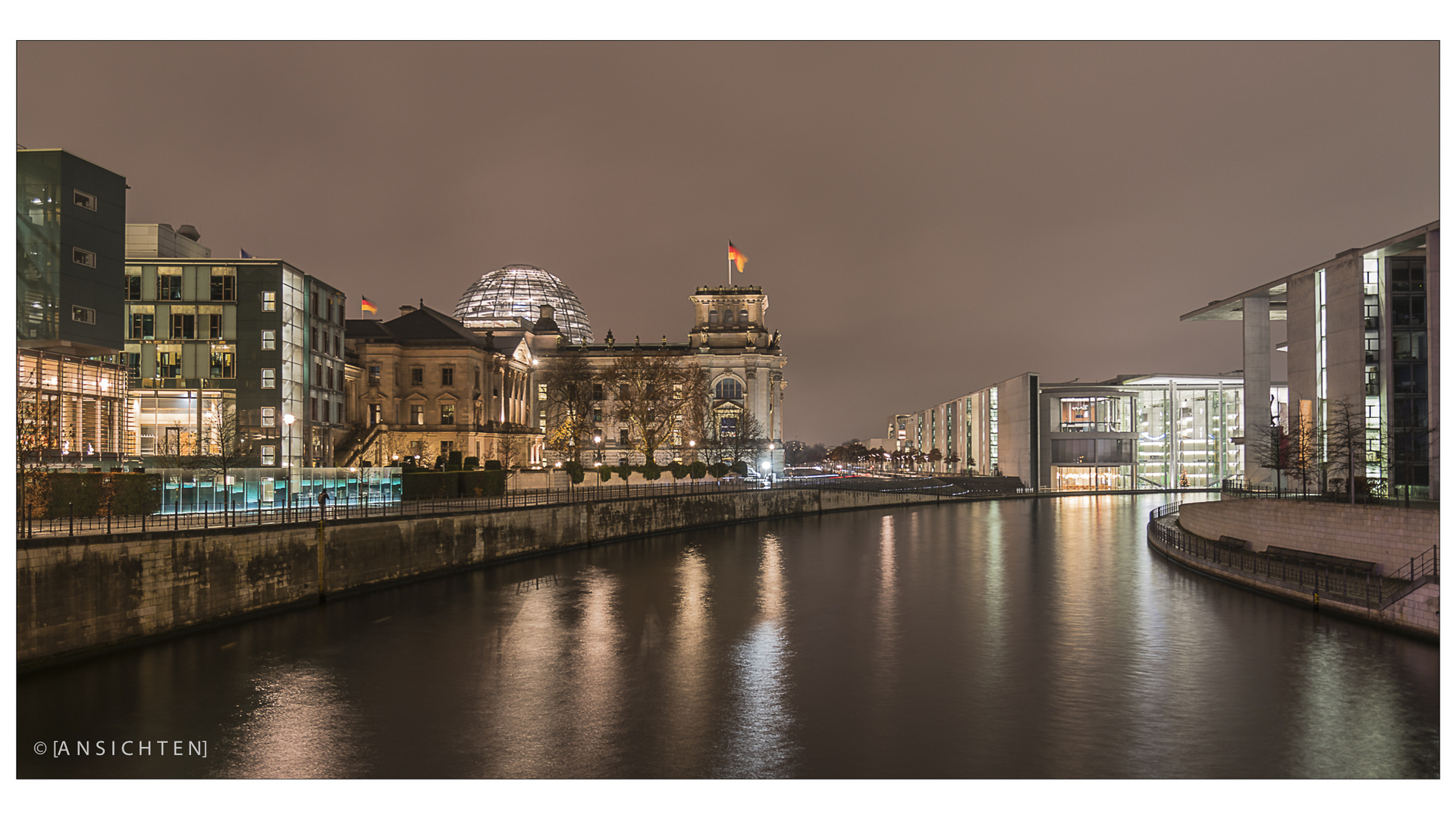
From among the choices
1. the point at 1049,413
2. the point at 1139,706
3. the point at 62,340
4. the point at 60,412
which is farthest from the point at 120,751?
the point at 1049,413

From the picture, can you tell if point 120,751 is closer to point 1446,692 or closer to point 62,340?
point 1446,692

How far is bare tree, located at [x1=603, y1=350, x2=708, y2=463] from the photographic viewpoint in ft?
315

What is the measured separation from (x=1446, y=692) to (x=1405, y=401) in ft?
115

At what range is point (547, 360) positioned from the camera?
126562mm

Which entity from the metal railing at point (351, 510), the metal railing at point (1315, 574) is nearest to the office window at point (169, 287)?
the metal railing at point (351, 510)

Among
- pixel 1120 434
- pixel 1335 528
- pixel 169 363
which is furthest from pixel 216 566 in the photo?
pixel 1120 434

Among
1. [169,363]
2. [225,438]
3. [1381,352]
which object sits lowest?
[225,438]

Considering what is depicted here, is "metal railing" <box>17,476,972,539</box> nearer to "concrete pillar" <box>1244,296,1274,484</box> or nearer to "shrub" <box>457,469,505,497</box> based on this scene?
"shrub" <box>457,469,505,497</box>

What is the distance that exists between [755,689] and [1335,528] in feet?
84.0

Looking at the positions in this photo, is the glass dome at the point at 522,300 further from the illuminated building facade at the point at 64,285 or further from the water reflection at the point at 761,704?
the water reflection at the point at 761,704

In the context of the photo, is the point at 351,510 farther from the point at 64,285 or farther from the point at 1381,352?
the point at 1381,352

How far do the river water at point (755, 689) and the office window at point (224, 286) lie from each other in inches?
1280

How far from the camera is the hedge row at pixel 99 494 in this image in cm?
3422

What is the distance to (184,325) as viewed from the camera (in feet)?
206
